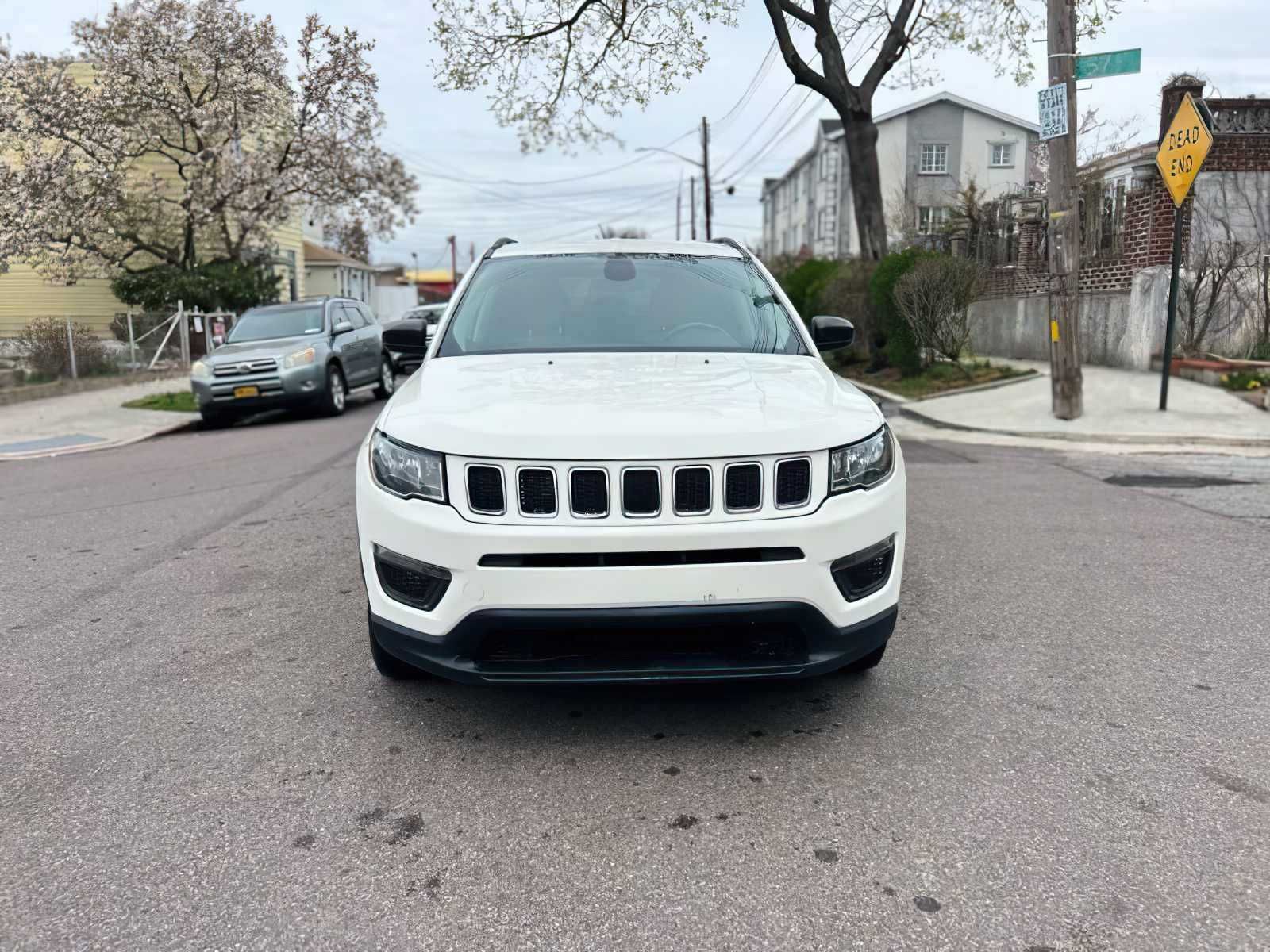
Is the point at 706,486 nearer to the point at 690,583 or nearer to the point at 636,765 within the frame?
the point at 690,583

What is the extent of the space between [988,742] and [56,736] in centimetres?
322

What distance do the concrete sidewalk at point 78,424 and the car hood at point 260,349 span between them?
1161mm

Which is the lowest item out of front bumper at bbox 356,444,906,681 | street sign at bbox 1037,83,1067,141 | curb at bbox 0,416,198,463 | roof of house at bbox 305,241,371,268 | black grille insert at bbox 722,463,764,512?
curb at bbox 0,416,198,463

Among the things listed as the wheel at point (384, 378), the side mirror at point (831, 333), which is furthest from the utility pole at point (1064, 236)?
the wheel at point (384, 378)

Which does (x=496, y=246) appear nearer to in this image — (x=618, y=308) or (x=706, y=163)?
(x=618, y=308)

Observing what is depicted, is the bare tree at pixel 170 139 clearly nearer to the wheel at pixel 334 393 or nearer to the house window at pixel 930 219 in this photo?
the wheel at pixel 334 393

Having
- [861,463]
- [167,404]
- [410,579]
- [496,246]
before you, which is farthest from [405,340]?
[167,404]

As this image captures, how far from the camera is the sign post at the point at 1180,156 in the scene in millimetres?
10359

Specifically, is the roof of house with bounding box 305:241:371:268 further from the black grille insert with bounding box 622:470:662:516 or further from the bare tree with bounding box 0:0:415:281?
the black grille insert with bounding box 622:470:662:516

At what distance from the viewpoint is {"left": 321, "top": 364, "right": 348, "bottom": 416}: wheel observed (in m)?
14.5

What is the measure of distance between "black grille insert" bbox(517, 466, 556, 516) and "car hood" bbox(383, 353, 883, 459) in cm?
6

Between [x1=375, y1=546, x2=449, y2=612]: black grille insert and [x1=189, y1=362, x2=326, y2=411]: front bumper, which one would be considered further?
[x1=189, y1=362, x2=326, y2=411]: front bumper

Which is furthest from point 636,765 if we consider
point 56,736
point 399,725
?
point 56,736

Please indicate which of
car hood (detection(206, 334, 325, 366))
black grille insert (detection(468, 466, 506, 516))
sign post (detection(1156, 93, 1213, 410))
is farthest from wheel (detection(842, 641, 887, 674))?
car hood (detection(206, 334, 325, 366))
